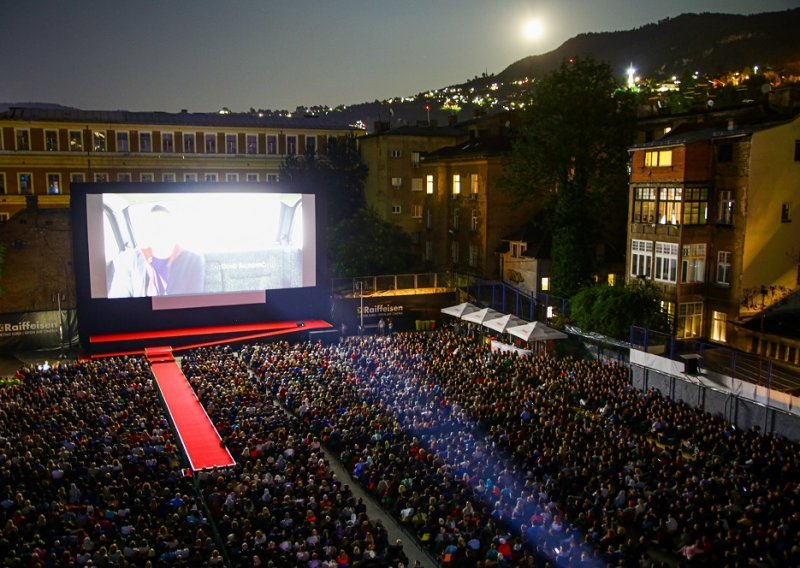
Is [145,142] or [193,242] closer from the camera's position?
[193,242]

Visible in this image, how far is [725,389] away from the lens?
1981 cm

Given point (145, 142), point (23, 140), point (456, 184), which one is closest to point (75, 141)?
point (23, 140)

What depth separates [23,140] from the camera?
44.2 metres

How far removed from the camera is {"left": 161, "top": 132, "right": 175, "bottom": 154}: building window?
47531 mm

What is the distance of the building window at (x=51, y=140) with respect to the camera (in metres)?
44.8

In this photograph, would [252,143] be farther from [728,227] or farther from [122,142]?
[728,227]

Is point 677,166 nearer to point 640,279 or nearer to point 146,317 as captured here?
point 640,279

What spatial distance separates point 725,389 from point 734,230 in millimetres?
9468

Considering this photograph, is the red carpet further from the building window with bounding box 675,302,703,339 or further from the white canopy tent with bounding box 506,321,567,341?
the building window with bounding box 675,302,703,339

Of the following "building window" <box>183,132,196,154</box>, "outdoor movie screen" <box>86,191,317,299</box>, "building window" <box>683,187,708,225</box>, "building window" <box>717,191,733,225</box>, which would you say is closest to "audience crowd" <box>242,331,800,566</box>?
"outdoor movie screen" <box>86,191,317,299</box>

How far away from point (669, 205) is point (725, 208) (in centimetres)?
205

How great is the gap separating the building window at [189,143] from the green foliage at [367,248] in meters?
14.8

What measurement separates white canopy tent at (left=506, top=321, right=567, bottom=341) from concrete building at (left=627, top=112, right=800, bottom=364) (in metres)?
5.35

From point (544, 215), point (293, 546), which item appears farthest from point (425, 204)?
point (293, 546)
